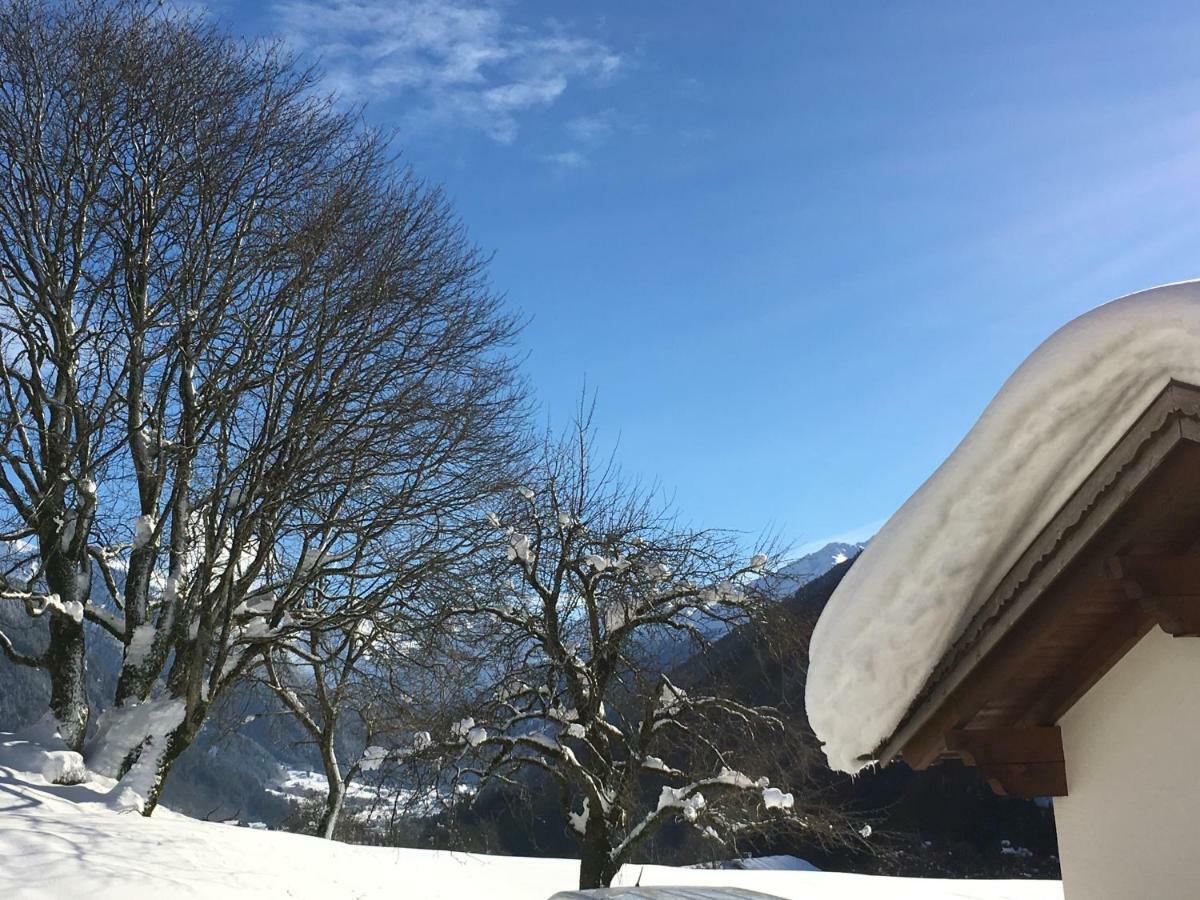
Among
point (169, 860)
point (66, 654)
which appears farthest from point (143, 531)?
point (169, 860)

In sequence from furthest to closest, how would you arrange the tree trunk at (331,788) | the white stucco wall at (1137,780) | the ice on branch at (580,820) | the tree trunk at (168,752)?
the tree trunk at (331,788) → the ice on branch at (580,820) → the tree trunk at (168,752) → the white stucco wall at (1137,780)

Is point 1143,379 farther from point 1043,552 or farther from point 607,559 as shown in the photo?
point 607,559

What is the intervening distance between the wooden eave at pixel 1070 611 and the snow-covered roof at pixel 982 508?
0.07 m

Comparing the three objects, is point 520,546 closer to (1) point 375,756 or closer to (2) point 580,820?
(1) point 375,756

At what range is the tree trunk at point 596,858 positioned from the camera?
11.8 m

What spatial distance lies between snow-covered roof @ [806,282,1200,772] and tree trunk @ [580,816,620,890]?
9.28 m

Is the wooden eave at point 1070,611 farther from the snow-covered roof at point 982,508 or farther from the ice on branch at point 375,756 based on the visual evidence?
the ice on branch at point 375,756

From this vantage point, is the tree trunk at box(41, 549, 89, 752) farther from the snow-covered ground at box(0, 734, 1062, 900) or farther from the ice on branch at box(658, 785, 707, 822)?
the ice on branch at box(658, 785, 707, 822)

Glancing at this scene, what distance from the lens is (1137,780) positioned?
351 cm

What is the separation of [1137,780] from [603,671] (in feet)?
31.8

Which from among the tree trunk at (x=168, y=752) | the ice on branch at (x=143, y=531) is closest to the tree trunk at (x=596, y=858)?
the tree trunk at (x=168, y=752)

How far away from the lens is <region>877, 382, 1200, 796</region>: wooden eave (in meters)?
2.81

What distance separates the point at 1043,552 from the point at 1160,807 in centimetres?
122

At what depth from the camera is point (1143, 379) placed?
2725mm
